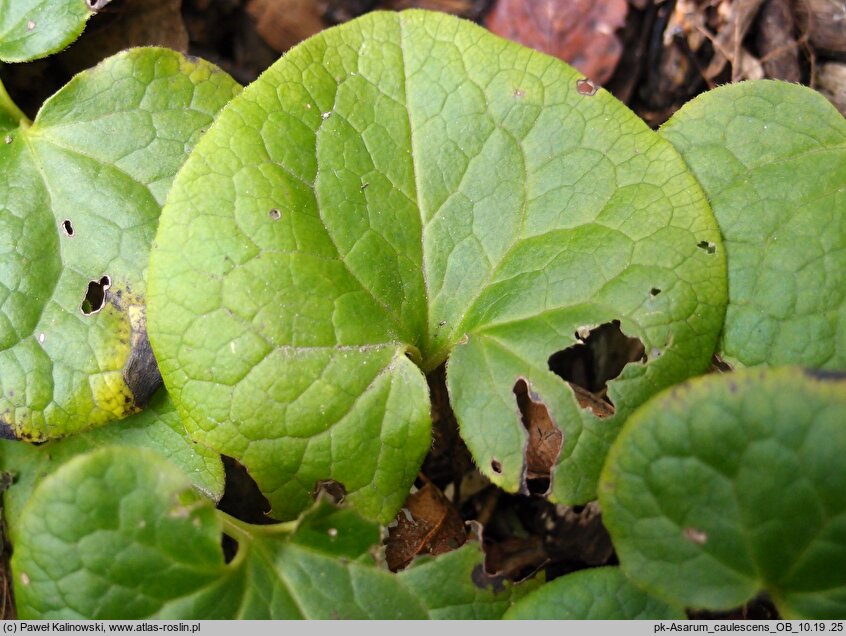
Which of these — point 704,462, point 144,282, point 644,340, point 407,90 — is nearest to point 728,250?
point 644,340

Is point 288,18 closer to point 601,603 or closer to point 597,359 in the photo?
point 597,359

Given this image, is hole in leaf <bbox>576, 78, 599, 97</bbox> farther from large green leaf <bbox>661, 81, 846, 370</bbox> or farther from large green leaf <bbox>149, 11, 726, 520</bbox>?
large green leaf <bbox>661, 81, 846, 370</bbox>

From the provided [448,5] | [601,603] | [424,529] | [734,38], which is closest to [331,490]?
[424,529]

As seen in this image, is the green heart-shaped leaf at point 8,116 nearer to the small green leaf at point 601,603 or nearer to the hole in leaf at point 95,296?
the hole in leaf at point 95,296

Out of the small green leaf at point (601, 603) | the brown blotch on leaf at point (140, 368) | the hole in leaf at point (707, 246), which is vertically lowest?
the small green leaf at point (601, 603)

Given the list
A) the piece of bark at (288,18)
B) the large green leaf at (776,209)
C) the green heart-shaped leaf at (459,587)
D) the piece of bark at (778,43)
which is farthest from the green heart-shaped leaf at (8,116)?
the piece of bark at (778,43)
